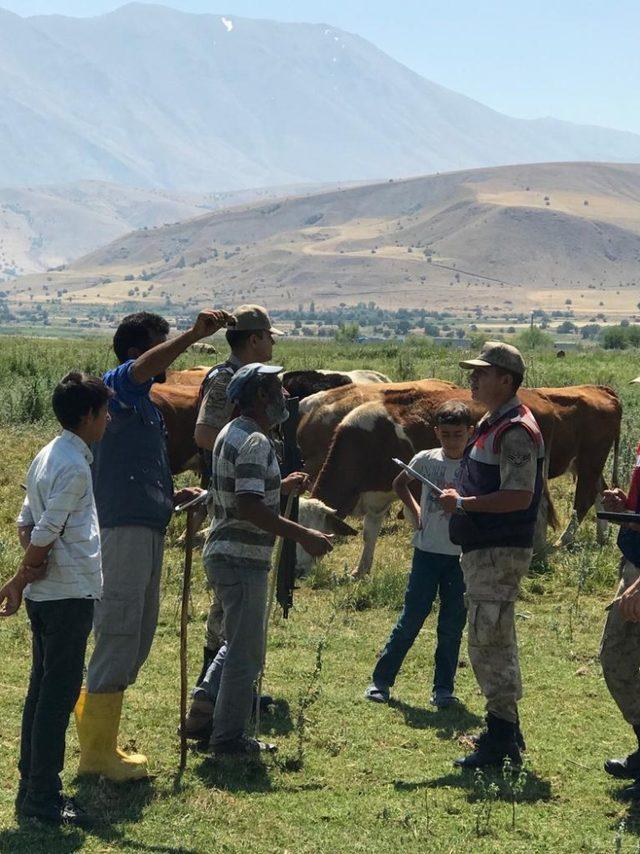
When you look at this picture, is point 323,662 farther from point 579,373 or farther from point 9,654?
point 579,373

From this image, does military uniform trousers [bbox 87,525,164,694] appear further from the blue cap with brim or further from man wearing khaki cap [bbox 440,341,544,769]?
man wearing khaki cap [bbox 440,341,544,769]

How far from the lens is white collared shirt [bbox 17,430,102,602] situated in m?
5.45

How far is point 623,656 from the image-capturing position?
6.16m

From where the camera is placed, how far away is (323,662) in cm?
875


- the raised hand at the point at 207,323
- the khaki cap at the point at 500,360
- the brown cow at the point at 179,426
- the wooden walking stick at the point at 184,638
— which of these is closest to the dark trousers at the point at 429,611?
the wooden walking stick at the point at 184,638

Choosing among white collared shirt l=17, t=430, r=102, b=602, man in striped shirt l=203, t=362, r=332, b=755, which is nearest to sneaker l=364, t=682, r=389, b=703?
man in striped shirt l=203, t=362, r=332, b=755

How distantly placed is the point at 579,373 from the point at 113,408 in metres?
25.7

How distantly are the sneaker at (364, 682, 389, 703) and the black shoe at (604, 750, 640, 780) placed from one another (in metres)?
1.73

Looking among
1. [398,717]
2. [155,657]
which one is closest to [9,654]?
[155,657]

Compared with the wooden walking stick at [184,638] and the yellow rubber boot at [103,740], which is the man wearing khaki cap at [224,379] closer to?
the wooden walking stick at [184,638]

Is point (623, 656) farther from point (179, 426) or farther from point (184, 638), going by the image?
point (179, 426)

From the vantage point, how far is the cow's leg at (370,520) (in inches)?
472

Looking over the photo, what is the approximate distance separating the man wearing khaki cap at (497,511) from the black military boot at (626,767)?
61 cm

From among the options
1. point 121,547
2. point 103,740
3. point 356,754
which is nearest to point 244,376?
point 121,547
